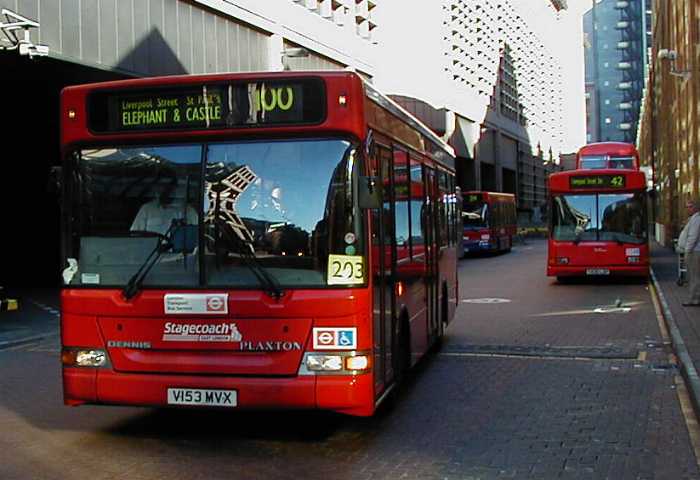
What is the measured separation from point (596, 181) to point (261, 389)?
55.2ft

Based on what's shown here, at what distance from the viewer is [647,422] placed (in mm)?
7328

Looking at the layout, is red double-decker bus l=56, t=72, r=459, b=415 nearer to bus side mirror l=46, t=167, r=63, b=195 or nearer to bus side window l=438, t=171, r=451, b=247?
bus side mirror l=46, t=167, r=63, b=195

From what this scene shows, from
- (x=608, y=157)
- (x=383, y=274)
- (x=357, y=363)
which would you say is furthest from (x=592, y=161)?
(x=357, y=363)

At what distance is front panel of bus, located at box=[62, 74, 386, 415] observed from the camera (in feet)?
20.2

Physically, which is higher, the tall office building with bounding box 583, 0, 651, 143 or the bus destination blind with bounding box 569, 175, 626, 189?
the tall office building with bounding box 583, 0, 651, 143

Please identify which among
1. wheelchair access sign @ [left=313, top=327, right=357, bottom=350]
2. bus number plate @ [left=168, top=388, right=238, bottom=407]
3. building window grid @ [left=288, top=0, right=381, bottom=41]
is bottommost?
bus number plate @ [left=168, top=388, right=238, bottom=407]

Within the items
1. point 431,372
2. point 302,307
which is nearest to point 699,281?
point 431,372

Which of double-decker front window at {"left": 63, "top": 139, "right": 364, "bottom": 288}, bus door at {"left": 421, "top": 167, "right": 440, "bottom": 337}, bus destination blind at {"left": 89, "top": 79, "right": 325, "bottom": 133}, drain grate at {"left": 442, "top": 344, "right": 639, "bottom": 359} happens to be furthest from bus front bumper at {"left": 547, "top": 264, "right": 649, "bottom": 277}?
bus destination blind at {"left": 89, "top": 79, "right": 325, "bottom": 133}

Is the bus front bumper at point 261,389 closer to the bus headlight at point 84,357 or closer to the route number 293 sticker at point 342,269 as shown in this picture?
the bus headlight at point 84,357

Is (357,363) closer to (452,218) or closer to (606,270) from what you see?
(452,218)

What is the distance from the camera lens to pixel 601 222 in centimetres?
2138

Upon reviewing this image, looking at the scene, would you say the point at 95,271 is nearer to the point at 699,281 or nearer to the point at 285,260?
the point at 285,260

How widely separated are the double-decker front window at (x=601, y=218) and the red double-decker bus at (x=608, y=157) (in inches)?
681

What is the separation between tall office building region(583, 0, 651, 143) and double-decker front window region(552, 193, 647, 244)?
137m
